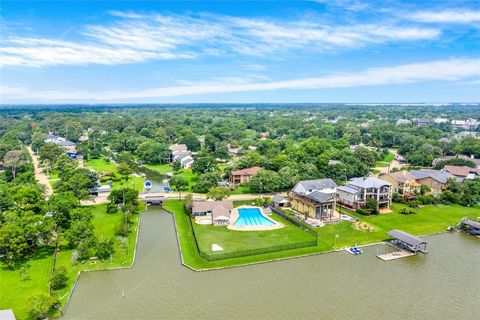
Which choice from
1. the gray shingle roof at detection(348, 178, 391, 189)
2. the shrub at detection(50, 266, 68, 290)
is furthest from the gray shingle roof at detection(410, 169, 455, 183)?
the shrub at detection(50, 266, 68, 290)

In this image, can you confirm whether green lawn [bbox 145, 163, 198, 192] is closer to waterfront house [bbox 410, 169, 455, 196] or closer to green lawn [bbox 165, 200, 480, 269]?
green lawn [bbox 165, 200, 480, 269]

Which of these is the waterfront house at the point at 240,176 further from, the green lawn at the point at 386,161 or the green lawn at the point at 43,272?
the green lawn at the point at 386,161

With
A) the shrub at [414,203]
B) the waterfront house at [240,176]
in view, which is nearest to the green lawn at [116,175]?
the waterfront house at [240,176]

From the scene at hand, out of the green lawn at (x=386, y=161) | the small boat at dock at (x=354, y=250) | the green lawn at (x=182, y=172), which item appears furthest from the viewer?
the green lawn at (x=386, y=161)

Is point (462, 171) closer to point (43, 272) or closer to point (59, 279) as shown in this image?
point (59, 279)

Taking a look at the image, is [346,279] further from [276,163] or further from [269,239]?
[276,163]

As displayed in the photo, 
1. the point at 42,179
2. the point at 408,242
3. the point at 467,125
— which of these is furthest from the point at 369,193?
the point at 467,125

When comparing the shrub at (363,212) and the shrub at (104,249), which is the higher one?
the shrub at (104,249)
